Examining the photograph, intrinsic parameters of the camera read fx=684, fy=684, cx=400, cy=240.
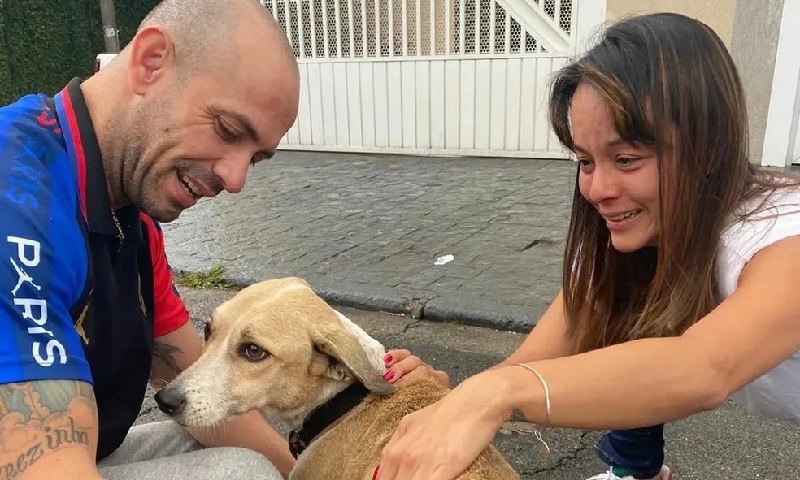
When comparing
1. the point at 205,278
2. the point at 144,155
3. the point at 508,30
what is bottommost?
the point at 205,278

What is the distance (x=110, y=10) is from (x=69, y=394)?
559 inches

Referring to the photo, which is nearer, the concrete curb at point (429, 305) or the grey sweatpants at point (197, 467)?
the grey sweatpants at point (197, 467)

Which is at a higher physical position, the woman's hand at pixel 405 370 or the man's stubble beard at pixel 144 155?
the man's stubble beard at pixel 144 155

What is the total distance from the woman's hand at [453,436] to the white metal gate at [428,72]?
7.80m

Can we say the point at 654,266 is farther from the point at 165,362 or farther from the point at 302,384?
the point at 165,362

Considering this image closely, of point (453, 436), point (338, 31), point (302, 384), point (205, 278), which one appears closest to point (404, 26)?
point (338, 31)

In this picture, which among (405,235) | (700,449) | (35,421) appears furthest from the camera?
(405,235)

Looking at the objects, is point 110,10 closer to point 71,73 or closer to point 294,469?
point 71,73

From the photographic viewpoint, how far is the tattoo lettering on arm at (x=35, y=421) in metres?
1.40

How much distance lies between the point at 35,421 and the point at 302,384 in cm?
119

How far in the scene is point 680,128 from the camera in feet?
6.29

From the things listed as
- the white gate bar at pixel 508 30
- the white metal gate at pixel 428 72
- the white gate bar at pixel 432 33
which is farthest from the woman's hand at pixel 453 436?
the white gate bar at pixel 432 33

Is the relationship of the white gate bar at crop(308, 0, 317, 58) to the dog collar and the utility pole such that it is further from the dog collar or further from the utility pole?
the dog collar

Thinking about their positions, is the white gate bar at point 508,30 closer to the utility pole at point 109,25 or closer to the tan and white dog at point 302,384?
the tan and white dog at point 302,384
